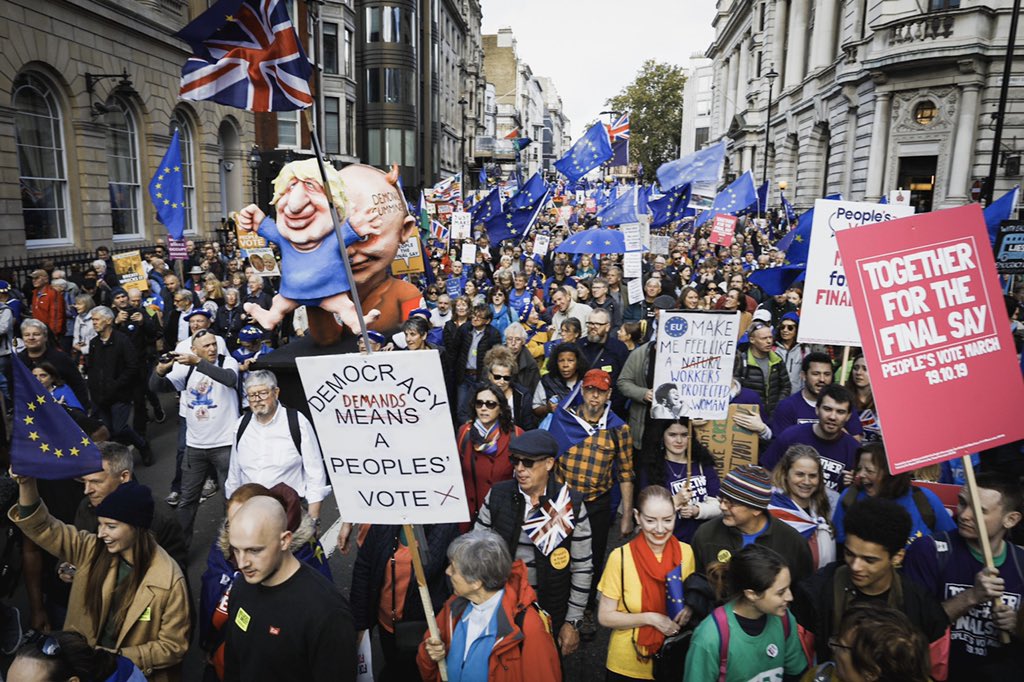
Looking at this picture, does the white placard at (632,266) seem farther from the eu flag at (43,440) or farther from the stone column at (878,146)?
the stone column at (878,146)

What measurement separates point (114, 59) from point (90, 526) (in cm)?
1882

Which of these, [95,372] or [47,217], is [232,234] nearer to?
[47,217]

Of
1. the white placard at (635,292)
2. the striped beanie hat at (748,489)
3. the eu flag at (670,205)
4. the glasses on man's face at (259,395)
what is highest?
the eu flag at (670,205)

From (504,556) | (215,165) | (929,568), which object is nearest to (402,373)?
(504,556)

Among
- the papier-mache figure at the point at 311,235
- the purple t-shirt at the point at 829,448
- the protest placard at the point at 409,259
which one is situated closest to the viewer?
the purple t-shirt at the point at 829,448

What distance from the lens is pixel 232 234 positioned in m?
23.2

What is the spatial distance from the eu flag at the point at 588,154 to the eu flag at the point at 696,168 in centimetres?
145

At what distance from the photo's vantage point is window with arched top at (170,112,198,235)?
22.6 metres

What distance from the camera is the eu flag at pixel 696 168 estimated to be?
46.8 feet

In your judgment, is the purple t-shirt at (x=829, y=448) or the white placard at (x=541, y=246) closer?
the purple t-shirt at (x=829, y=448)

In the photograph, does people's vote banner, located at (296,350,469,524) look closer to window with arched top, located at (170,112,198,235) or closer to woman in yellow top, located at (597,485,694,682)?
woman in yellow top, located at (597,485,694,682)

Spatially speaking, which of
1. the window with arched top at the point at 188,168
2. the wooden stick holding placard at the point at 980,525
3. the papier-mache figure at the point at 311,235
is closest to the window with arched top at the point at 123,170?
the window with arched top at the point at 188,168

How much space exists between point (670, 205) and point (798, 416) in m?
12.4

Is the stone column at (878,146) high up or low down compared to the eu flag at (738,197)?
up
